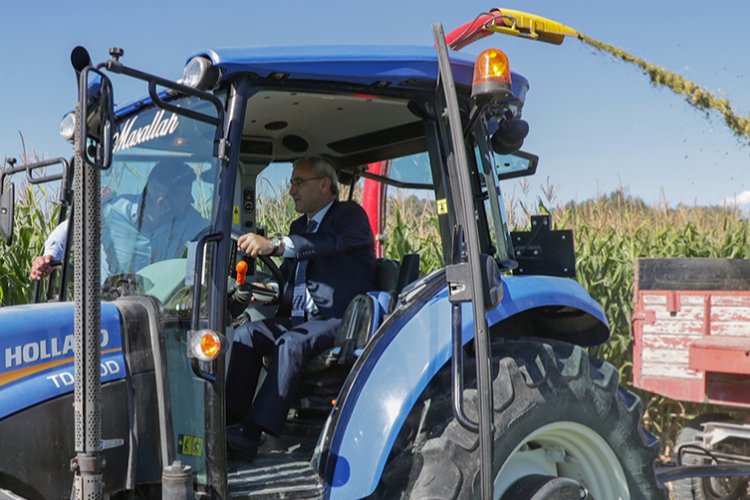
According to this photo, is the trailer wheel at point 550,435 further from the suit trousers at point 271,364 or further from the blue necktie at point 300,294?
the blue necktie at point 300,294

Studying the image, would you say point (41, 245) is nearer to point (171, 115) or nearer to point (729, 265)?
point (171, 115)

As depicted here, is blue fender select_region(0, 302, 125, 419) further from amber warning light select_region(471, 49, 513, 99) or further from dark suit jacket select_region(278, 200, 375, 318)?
amber warning light select_region(471, 49, 513, 99)

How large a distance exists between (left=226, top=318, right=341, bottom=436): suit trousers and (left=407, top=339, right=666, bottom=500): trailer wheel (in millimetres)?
671

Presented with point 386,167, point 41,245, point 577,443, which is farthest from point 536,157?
point 41,245

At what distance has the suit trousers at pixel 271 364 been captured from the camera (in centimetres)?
356

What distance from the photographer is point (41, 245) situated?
22.0 feet

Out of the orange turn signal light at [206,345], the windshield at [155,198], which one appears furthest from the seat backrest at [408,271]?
the orange turn signal light at [206,345]

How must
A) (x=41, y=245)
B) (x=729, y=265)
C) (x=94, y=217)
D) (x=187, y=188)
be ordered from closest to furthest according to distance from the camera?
(x=94, y=217), (x=187, y=188), (x=729, y=265), (x=41, y=245)

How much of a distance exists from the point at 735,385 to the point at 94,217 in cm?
433

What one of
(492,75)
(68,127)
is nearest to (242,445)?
(68,127)

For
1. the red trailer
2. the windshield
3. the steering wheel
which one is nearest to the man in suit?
the steering wheel

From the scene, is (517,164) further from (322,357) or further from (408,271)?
(322,357)

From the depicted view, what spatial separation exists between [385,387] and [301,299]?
2.85ft

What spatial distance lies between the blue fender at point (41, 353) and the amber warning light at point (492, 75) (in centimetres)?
150
